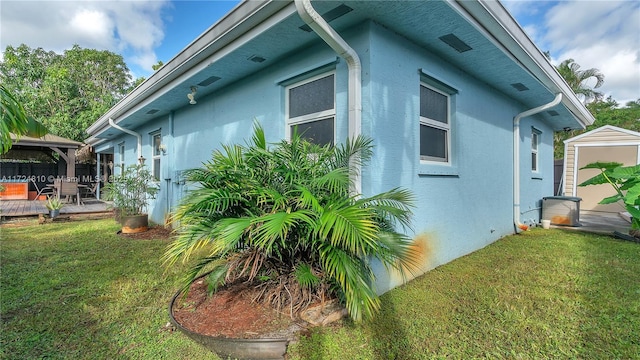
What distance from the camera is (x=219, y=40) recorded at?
11.1ft

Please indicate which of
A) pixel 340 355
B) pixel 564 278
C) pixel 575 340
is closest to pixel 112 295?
pixel 340 355

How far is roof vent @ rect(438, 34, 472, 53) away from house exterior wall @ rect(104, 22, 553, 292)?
11.5 inches

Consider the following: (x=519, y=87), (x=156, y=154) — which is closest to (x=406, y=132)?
(x=519, y=87)

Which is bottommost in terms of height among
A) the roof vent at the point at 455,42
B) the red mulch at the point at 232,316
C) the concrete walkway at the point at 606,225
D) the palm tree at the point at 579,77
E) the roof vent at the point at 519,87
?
the red mulch at the point at 232,316

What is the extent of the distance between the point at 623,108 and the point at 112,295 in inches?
1240

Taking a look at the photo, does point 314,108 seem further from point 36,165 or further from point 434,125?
point 36,165

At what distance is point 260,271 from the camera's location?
107 inches

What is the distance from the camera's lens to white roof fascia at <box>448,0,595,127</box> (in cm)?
282

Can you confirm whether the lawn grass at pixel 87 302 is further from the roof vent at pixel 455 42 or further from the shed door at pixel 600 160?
the shed door at pixel 600 160

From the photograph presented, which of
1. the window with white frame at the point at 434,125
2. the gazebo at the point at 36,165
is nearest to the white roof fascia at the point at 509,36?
the window with white frame at the point at 434,125

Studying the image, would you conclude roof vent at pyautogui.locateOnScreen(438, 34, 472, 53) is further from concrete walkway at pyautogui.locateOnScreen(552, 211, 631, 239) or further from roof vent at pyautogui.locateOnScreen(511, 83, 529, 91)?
concrete walkway at pyautogui.locateOnScreen(552, 211, 631, 239)

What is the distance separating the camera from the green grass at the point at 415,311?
2107mm

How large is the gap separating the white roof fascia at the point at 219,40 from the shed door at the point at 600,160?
11730 mm

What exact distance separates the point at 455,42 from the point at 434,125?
107 centimetres
